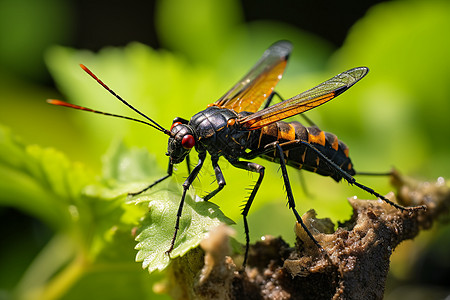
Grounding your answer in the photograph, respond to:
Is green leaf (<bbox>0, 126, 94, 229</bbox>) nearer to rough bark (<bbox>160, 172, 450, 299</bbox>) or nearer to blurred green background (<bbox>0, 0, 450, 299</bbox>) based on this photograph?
blurred green background (<bbox>0, 0, 450, 299</bbox>)

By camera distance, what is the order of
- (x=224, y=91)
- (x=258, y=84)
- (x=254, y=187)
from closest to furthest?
1. (x=254, y=187)
2. (x=258, y=84)
3. (x=224, y=91)

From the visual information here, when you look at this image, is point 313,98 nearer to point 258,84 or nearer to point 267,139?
point 267,139

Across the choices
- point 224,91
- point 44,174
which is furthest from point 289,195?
point 224,91

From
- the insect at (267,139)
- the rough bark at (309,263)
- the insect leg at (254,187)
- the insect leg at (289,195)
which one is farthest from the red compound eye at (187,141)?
the rough bark at (309,263)

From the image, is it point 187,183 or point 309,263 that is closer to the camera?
point 309,263

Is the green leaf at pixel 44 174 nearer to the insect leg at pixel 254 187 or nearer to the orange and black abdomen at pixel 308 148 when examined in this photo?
the insect leg at pixel 254 187

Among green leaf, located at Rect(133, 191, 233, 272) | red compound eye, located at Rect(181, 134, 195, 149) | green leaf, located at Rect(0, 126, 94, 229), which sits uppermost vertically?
red compound eye, located at Rect(181, 134, 195, 149)

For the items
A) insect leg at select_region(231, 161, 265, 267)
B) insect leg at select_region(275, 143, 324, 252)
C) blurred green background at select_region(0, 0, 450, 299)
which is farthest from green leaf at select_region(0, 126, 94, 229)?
insect leg at select_region(275, 143, 324, 252)
